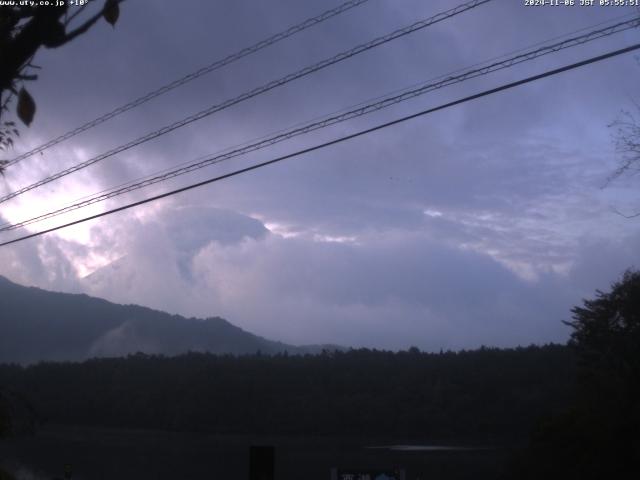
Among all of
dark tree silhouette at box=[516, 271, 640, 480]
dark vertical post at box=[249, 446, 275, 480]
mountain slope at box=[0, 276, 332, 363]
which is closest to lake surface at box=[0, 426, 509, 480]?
dark tree silhouette at box=[516, 271, 640, 480]

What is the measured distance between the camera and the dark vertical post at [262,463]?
29.5 feet

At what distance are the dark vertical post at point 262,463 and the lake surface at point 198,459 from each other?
28039mm

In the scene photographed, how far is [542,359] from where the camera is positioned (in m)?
97.9

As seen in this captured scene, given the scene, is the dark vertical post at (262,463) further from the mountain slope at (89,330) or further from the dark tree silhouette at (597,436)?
the mountain slope at (89,330)

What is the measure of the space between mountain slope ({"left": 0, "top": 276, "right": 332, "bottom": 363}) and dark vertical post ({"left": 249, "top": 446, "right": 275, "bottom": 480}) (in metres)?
90.1

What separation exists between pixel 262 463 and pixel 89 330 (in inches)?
5947

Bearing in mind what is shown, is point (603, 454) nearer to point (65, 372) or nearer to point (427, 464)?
point (427, 464)

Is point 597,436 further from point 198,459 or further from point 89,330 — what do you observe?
point 89,330

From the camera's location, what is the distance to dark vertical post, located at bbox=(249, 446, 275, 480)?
9.00 m

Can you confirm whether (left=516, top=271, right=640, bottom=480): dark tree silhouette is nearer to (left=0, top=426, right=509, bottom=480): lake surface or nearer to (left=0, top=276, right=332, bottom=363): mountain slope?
(left=0, top=426, right=509, bottom=480): lake surface

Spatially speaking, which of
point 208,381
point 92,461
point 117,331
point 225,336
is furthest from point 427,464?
point 225,336

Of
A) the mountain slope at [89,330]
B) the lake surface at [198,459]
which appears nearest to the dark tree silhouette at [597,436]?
the lake surface at [198,459]

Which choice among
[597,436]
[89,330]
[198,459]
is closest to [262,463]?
[597,436]

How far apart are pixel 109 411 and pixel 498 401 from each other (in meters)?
51.2
